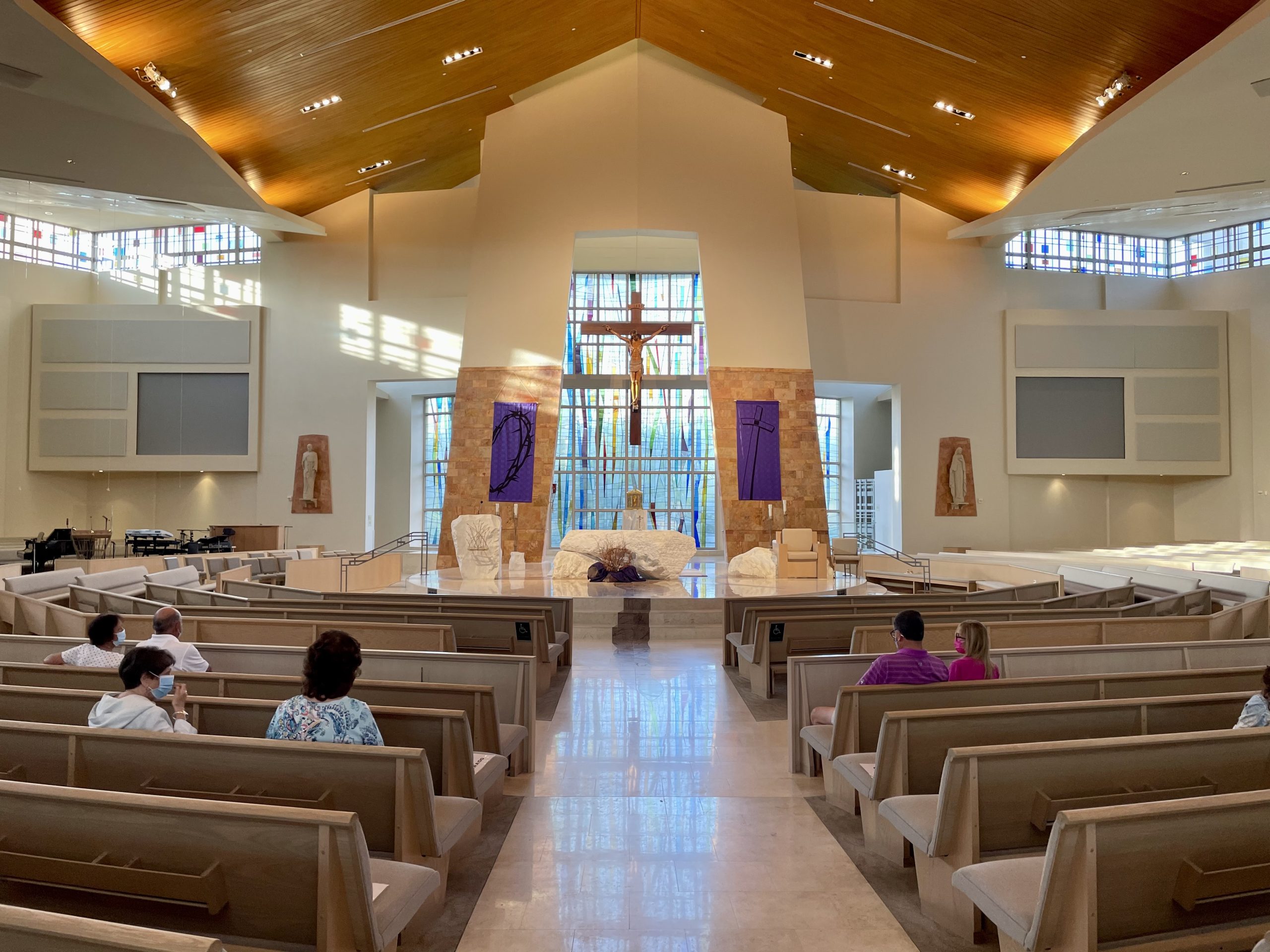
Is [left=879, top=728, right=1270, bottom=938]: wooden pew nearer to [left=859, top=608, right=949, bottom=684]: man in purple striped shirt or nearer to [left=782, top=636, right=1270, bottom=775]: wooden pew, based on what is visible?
[left=782, top=636, right=1270, bottom=775]: wooden pew

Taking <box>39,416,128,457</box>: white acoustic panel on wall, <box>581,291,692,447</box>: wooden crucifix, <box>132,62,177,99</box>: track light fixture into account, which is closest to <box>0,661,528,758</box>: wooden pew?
<box>132,62,177,99</box>: track light fixture

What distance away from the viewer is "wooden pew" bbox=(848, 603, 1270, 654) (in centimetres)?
529

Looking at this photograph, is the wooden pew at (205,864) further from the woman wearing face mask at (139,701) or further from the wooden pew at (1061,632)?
the wooden pew at (1061,632)

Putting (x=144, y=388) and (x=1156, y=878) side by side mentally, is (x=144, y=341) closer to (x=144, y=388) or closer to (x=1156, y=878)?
(x=144, y=388)

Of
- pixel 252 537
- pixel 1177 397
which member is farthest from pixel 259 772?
pixel 1177 397

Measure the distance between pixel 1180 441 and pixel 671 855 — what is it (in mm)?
18284

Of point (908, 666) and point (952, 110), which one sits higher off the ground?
point (952, 110)

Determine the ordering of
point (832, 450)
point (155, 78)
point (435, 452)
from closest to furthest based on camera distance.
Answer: point (155, 78)
point (435, 452)
point (832, 450)

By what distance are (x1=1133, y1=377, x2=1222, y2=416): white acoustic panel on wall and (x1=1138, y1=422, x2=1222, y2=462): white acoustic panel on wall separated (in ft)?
0.72

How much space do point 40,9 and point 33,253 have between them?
11408 mm

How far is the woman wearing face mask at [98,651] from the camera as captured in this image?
4.12m

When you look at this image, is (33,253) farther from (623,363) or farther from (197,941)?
(197,941)

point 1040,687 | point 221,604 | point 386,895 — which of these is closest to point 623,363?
point 221,604

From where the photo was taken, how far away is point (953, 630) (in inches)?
223
